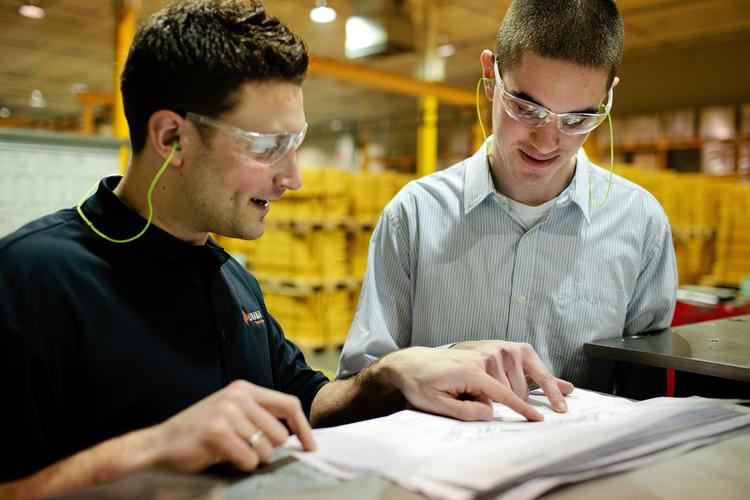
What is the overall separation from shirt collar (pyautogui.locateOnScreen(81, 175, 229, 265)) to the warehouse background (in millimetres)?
1934

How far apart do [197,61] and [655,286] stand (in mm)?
1564

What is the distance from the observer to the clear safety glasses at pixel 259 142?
1.52 m

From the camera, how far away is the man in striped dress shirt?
1.92 meters

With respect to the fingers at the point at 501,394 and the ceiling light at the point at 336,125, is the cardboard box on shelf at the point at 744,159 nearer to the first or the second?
the fingers at the point at 501,394

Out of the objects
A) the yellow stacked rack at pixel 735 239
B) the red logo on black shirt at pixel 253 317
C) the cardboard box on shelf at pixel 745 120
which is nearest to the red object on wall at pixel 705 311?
the yellow stacked rack at pixel 735 239

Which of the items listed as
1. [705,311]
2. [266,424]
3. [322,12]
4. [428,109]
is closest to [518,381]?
[266,424]

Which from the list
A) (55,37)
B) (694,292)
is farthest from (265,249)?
(55,37)

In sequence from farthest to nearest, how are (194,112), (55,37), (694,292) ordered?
(55,37) < (694,292) < (194,112)

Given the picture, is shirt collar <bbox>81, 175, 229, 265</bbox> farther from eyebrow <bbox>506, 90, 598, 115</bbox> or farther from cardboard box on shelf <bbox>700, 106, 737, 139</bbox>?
cardboard box on shelf <bbox>700, 106, 737, 139</bbox>

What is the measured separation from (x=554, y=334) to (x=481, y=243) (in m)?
0.37

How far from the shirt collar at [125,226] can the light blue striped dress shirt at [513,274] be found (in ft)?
2.18

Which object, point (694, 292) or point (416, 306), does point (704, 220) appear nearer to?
point (694, 292)

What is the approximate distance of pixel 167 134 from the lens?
1.54 m

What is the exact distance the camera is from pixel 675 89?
43.3 ft
